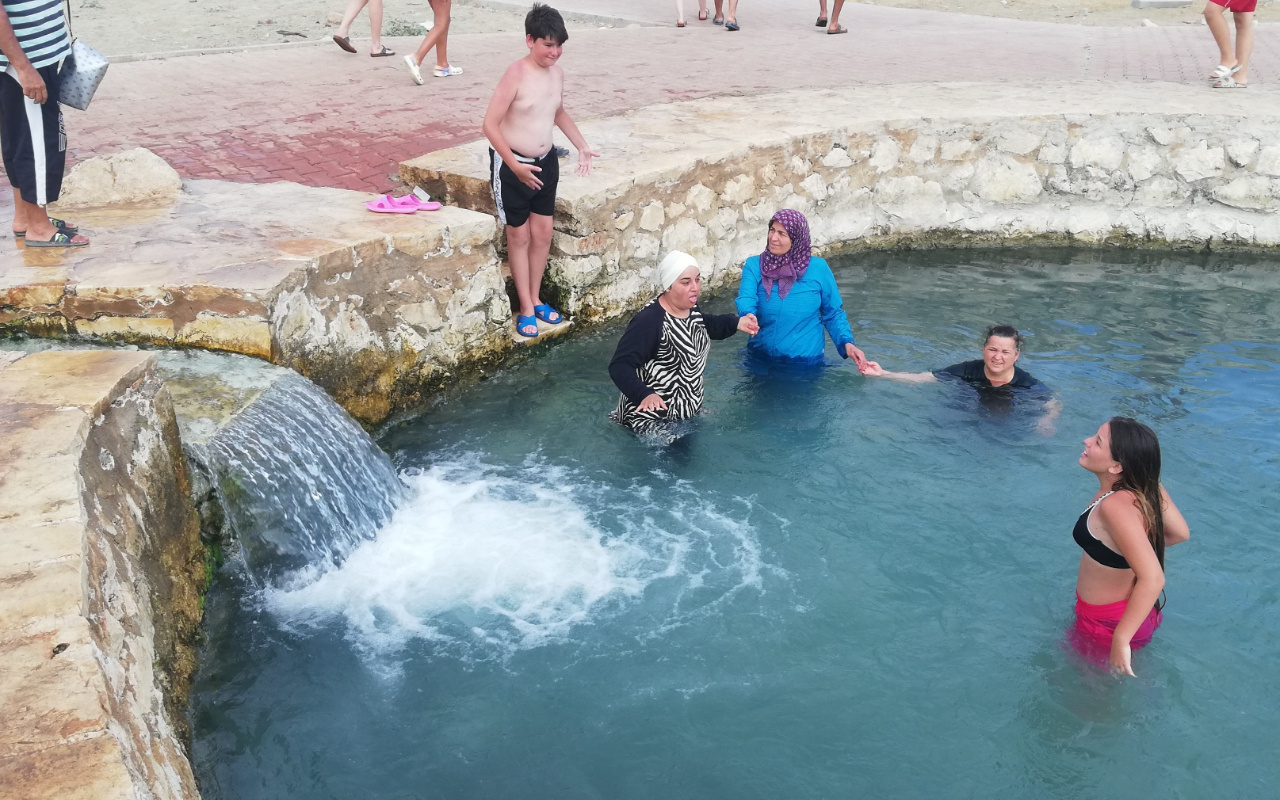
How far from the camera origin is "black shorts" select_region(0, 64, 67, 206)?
527cm

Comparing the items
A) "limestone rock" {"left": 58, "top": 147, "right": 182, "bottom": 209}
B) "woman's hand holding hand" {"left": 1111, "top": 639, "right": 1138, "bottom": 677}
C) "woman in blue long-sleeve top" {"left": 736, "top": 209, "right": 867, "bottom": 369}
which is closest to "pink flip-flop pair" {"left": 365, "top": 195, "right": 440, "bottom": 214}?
"limestone rock" {"left": 58, "top": 147, "right": 182, "bottom": 209}

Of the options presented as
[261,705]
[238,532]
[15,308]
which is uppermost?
[15,308]

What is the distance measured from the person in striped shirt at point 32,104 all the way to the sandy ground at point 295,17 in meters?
7.16

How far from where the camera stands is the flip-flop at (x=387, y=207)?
21.5 ft

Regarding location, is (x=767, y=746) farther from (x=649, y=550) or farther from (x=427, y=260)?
(x=427, y=260)

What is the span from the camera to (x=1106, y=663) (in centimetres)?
421

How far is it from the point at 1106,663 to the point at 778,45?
10669mm

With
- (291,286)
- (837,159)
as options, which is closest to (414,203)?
(291,286)

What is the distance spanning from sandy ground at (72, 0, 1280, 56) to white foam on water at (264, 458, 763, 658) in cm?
848

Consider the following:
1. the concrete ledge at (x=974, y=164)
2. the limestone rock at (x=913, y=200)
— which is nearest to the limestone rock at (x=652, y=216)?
the concrete ledge at (x=974, y=164)

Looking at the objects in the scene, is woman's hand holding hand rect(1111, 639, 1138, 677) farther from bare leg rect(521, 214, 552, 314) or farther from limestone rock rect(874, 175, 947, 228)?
limestone rock rect(874, 175, 947, 228)

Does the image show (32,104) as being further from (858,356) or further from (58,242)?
(858,356)

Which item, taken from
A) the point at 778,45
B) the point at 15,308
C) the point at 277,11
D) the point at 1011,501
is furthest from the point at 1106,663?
the point at 277,11

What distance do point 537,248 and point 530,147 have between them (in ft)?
2.39
